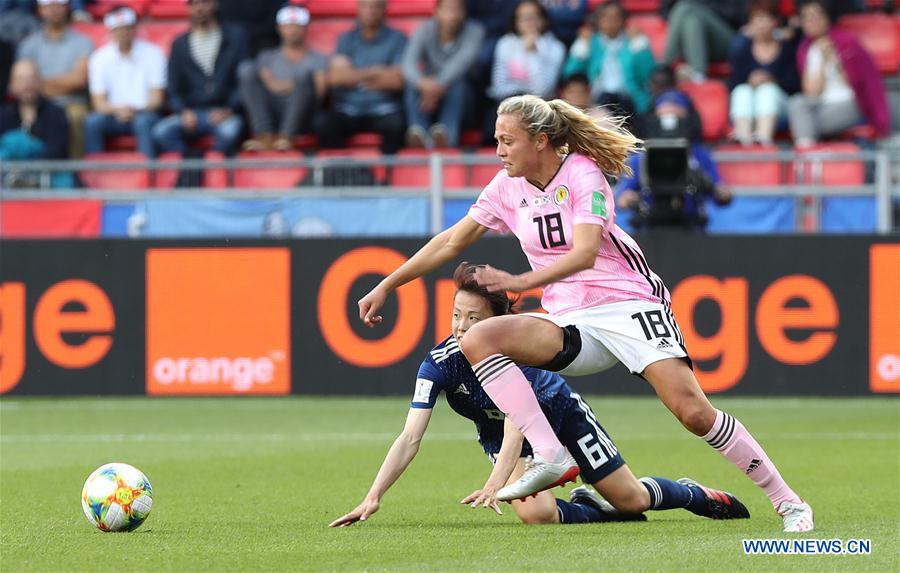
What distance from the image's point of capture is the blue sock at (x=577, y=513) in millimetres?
7188

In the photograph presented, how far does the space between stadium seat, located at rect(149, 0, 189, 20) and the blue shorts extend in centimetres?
1326

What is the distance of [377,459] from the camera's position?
10.2 meters

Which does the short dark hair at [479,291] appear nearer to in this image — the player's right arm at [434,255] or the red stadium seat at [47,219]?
the player's right arm at [434,255]

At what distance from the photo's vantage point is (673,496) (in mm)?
7199

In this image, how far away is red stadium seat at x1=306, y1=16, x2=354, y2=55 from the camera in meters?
18.4

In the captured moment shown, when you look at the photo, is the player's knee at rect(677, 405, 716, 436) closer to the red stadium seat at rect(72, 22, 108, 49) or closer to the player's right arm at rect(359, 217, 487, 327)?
the player's right arm at rect(359, 217, 487, 327)

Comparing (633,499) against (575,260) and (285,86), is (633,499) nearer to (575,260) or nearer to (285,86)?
(575,260)

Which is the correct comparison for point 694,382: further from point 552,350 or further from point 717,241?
point 717,241

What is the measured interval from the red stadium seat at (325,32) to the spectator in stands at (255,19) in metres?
0.64

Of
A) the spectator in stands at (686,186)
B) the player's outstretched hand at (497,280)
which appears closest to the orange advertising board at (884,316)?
the spectator in stands at (686,186)

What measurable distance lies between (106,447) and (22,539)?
4581 millimetres

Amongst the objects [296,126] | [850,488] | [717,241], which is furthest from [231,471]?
[296,126]

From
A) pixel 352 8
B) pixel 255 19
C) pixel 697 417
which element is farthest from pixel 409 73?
pixel 697 417

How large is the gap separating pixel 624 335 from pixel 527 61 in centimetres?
1019
